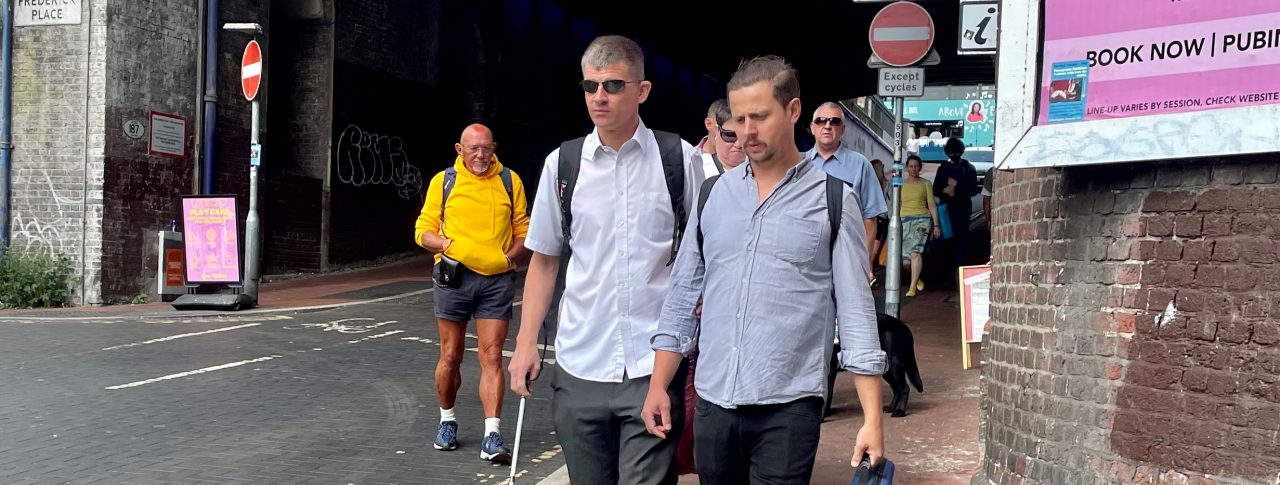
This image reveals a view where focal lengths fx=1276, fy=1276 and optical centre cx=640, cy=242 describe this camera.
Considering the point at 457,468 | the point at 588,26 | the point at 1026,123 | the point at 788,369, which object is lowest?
the point at 457,468

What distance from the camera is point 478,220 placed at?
6988 mm

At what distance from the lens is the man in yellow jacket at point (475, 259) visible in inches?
273

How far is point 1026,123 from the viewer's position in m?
5.13

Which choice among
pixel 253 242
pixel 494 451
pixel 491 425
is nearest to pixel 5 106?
pixel 253 242

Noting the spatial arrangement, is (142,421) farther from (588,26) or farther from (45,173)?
(588,26)

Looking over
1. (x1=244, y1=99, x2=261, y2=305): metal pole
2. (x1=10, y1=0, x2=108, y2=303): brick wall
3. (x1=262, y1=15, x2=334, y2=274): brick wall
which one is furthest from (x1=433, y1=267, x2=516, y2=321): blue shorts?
(x1=262, y1=15, x2=334, y2=274): brick wall

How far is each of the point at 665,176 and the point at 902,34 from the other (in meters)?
8.15

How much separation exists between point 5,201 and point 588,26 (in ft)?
71.0

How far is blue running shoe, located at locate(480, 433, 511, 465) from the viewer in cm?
673

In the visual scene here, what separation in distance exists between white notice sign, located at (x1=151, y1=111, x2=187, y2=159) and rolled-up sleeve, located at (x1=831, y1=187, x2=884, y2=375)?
16121 millimetres

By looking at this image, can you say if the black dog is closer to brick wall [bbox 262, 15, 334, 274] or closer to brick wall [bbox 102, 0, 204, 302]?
brick wall [bbox 102, 0, 204, 302]

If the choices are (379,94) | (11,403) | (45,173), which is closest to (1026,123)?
(11,403)

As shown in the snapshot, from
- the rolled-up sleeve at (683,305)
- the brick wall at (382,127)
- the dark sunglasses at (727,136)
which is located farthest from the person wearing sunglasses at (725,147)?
the brick wall at (382,127)

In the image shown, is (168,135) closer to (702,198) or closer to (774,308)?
(702,198)
